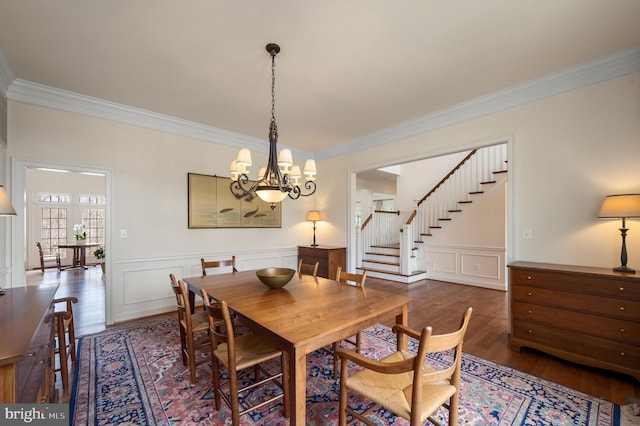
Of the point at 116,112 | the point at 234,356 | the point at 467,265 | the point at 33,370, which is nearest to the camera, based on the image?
the point at 33,370

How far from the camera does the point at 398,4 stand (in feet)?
6.00

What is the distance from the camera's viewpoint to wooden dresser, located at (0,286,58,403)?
1008mm

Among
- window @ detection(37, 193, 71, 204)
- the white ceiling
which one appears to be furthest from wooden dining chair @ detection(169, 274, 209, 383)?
window @ detection(37, 193, 71, 204)

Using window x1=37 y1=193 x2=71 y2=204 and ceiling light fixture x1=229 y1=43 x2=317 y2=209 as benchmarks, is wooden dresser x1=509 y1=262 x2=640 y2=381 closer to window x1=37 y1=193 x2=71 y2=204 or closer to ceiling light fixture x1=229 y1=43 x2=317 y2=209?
ceiling light fixture x1=229 y1=43 x2=317 y2=209

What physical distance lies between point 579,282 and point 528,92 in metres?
2.00

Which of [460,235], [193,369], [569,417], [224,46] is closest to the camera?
[569,417]

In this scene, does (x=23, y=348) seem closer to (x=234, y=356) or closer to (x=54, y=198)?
(x=234, y=356)

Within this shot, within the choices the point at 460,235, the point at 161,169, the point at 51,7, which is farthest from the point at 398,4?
the point at 460,235

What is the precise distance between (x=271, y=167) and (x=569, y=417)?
2.81 metres

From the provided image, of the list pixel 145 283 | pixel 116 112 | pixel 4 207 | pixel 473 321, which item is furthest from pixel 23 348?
pixel 473 321

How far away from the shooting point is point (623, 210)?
221cm

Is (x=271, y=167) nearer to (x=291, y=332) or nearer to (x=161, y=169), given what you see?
(x=291, y=332)

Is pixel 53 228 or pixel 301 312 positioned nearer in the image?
pixel 301 312

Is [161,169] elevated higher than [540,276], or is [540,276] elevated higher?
[161,169]
